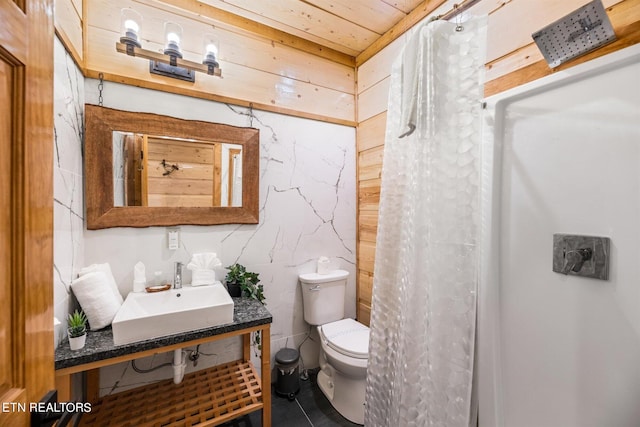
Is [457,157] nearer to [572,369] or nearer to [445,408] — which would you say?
[572,369]

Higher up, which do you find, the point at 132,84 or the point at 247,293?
the point at 132,84

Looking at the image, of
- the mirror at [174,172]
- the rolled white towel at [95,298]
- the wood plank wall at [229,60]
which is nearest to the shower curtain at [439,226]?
the wood plank wall at [229,60]

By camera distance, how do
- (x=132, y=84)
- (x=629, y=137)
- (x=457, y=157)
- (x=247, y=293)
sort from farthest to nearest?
(x=247, y=293) < (x=132, y=84) < (x=457, y=157) < (x=629, y=137)

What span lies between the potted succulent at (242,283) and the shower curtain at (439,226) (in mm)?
943

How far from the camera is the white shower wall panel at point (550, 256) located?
783 millimetres

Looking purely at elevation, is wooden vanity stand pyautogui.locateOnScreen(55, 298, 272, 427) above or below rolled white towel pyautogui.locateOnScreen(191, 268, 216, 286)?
below

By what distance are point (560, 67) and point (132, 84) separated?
205cm

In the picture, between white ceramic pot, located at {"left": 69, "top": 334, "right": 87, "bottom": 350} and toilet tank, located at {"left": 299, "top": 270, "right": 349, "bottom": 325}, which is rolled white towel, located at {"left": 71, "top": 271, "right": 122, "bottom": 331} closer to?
white ceramic pot, located at {"left": 69, "top": 334, "right": 87, "bottom": 350}

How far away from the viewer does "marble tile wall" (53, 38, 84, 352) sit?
1.09 meters

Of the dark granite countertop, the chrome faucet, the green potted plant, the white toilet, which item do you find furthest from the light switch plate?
the chrome faucet

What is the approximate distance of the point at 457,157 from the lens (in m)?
0.99

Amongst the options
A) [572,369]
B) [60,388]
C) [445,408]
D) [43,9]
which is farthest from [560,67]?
[60,388]

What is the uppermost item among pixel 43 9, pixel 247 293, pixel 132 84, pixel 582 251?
pixel 132 84

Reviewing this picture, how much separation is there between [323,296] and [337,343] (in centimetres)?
37
